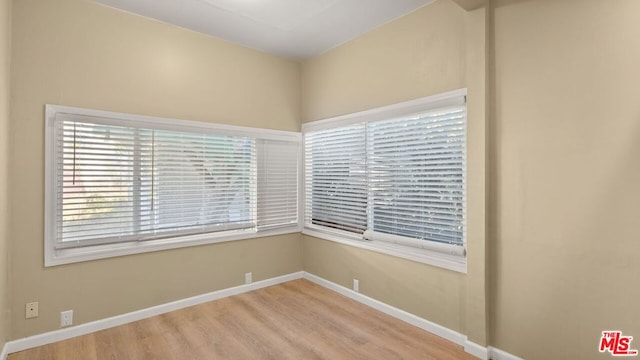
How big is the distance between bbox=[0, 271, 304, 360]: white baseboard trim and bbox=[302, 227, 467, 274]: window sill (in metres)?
1.07

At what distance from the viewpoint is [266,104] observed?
3.89 meters

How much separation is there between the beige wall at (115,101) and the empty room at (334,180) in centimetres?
2

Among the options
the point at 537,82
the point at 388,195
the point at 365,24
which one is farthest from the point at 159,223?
the point at 537,82

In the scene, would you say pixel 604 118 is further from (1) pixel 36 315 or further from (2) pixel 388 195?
(1) pixel 36 315

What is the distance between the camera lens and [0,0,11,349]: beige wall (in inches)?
87.2

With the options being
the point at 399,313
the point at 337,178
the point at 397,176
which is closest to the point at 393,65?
the point at 397,176

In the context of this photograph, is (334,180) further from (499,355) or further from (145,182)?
(499,355)

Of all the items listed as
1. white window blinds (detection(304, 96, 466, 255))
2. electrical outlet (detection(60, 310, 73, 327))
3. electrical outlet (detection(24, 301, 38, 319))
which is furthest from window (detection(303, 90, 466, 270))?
electrical outlet (detection(24, 301, 38, 319))

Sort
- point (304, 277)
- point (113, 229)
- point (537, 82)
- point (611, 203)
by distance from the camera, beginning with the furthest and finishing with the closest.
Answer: point (304, 277), point (113, 229), point (537, 82), point (611, 203)

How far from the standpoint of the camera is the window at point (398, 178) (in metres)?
2.60

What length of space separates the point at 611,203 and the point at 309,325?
96.3 inches

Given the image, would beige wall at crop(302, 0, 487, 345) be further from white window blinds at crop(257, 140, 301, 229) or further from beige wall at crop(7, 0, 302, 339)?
beige wall at crop(7, 0, 302, 339)

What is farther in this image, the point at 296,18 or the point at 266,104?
the point at 266,104

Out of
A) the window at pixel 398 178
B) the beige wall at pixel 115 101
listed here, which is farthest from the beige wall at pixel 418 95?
the beige wall at pixel 115 101
